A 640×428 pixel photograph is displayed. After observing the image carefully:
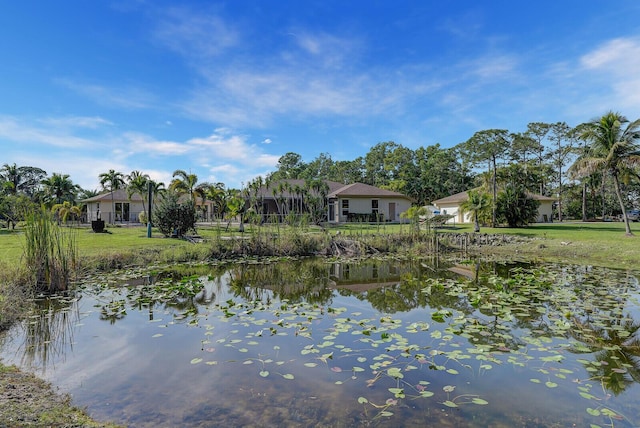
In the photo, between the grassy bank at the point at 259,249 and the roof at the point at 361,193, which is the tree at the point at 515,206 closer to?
the grassy bank at the point at 259,249

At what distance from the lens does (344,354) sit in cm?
Result: 516

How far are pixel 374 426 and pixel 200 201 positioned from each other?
4348cm

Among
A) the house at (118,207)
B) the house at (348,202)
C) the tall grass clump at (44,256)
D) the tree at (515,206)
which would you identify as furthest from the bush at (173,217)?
the tree at (515,206)

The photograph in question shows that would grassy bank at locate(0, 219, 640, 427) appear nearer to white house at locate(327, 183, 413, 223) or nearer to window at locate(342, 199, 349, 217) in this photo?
white house at locate(327, 183, 413, 223)

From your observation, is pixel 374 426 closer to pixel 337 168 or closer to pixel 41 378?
pixel 41 378

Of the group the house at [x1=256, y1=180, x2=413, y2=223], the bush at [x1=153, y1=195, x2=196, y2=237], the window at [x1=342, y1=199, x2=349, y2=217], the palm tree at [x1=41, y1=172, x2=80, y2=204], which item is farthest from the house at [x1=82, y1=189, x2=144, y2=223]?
the bush at [x1=153, y1=195, x2=196, y2=237]

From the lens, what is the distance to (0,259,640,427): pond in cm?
377

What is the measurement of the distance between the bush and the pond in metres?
8.63

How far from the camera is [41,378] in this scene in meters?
4.43

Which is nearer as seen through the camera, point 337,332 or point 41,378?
point 41,378

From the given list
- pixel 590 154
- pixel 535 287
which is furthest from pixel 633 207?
pixel 535 287

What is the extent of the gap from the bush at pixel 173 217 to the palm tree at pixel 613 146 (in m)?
20.1

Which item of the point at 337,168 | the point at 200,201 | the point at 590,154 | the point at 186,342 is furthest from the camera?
the point at 337,168

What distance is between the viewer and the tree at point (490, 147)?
26.2m
